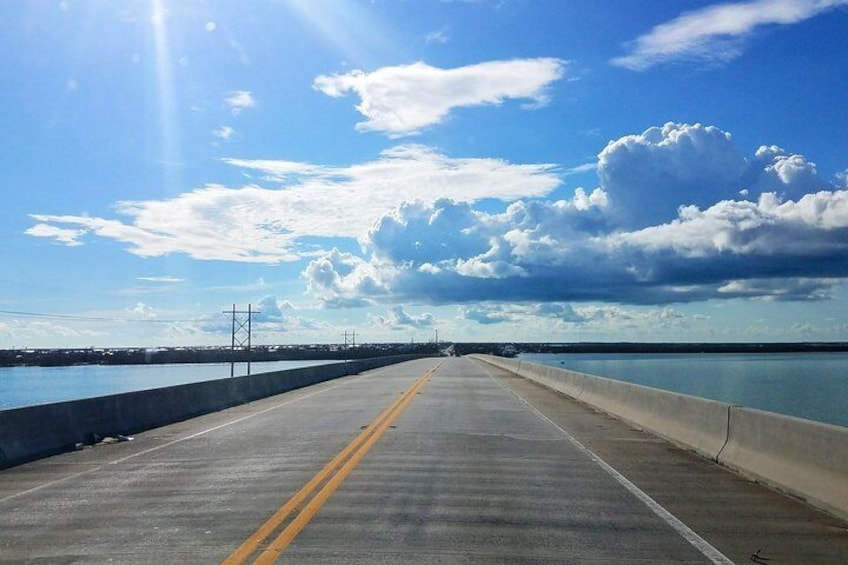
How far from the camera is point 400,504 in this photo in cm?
994

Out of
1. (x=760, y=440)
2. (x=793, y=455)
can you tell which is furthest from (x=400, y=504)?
(x=760, y=440)

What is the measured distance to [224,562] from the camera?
7.36 meters

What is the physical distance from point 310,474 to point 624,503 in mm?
4354

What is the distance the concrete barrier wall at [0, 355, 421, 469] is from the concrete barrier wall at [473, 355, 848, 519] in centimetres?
1121

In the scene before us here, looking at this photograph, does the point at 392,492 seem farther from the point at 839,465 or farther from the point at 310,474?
the point at 839,465

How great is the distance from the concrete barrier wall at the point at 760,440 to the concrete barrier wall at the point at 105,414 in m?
11.2

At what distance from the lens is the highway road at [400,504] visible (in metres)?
7.87

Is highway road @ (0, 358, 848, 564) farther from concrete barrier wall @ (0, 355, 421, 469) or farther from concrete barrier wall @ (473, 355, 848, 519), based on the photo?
concrete barrier wall @ (0, 355, 421, 469)

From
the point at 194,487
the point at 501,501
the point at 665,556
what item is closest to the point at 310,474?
the point at 194,487

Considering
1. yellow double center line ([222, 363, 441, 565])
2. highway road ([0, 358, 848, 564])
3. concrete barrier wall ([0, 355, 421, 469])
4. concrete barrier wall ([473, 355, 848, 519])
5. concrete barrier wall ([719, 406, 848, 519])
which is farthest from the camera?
concrete barrier wall ([0, 355, 421, 469])

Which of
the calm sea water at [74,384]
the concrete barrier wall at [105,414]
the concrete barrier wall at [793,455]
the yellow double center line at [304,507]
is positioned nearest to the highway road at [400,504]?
the yellow double center line at [304,507]

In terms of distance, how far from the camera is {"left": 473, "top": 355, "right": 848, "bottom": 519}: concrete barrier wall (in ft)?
31.7

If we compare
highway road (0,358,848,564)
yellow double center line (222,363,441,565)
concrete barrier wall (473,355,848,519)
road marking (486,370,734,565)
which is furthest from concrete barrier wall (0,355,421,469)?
concrete barrier wall (473,355,848,519)

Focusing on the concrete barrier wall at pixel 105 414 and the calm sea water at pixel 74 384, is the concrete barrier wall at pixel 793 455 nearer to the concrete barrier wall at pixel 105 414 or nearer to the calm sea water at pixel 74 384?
the concrete barrier wall at pixel 105 414
